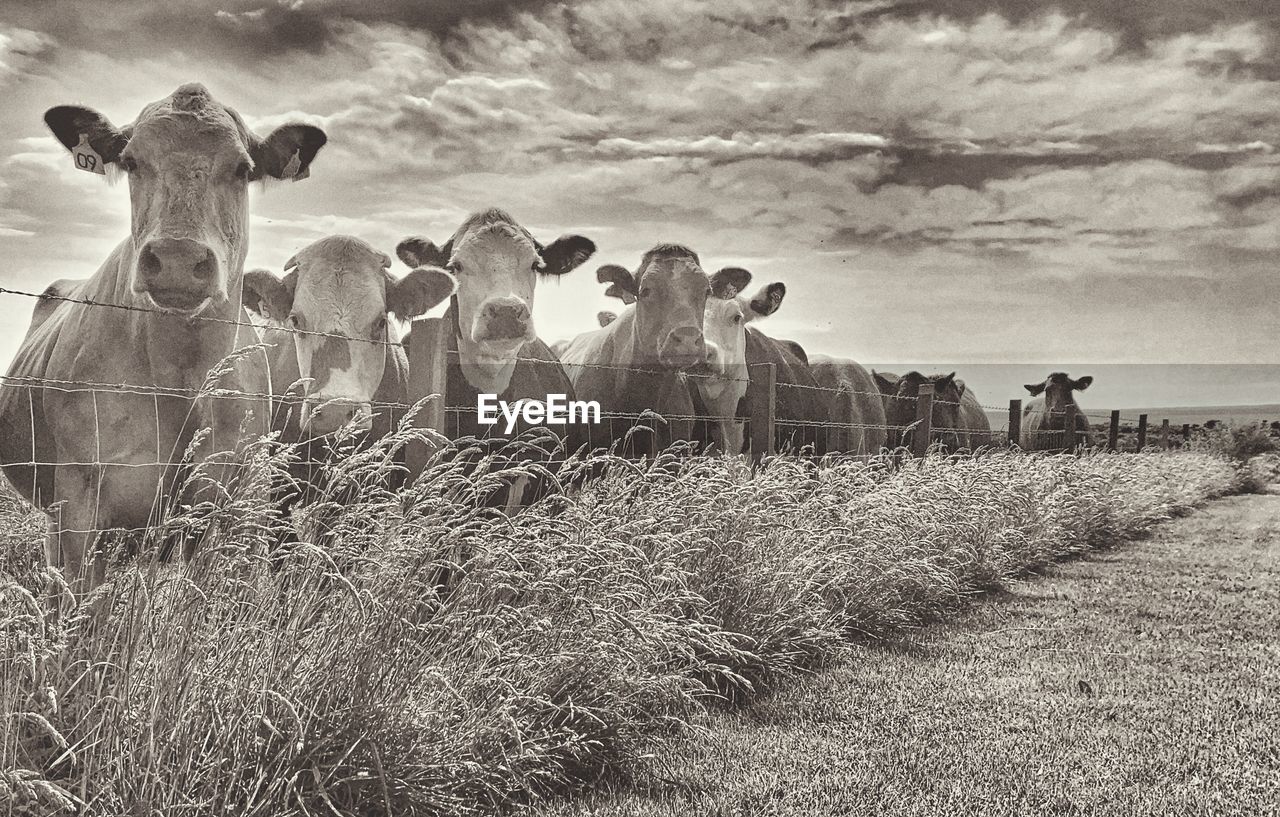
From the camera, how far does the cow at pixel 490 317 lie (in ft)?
20.5

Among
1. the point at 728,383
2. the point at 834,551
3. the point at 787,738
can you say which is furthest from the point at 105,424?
the point at 728,383

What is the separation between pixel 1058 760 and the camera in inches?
153

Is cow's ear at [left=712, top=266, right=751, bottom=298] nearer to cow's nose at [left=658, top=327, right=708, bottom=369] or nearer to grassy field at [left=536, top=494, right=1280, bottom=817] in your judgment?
cow's nose at [left=658, top=327, right=708, bottom=369]

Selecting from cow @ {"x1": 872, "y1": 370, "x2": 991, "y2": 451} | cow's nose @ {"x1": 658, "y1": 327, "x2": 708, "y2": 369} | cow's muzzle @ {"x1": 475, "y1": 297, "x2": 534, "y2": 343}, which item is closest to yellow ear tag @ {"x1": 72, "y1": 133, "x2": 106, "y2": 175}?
cow's muzzle @ {"x1": 475, "y1": 297, "x2": 534, "y2": 343}

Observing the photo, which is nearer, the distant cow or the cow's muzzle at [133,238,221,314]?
the cow's muzzle at [133,238,221,314]

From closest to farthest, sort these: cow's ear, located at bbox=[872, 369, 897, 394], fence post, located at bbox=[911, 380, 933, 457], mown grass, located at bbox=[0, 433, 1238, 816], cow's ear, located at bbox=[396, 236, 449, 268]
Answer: mown grass, located at bbox=[0, 433, 1238, 816], cow's ear, located at bbox=[396, 236, 449, 268], fence post, located at bbox=[911, 380, 933, 457], cow's ear, located at bbox=[872, 369, 897, 394]

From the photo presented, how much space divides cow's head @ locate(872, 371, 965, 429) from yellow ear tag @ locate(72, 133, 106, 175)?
1118 cm

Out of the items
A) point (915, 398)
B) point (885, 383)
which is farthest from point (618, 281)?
point (885, 383)

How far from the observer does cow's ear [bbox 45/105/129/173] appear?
4.27 meters

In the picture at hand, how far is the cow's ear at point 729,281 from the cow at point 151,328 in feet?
17.6

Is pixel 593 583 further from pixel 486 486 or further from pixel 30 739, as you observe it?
pixel 30 739

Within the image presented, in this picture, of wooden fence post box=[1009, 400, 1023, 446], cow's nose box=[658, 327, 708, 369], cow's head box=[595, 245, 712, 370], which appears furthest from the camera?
wooden fence post box=[1009, 400, 1023, 446]

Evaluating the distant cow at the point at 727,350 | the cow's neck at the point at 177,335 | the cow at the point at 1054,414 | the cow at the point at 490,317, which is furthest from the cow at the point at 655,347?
the cow at the point at 1054,414

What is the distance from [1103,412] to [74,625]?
2199 cm
